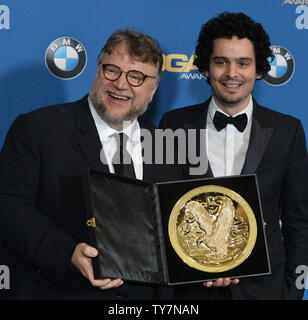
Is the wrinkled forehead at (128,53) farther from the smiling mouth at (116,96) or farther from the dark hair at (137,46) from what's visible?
the smiling mouth at (116,96)

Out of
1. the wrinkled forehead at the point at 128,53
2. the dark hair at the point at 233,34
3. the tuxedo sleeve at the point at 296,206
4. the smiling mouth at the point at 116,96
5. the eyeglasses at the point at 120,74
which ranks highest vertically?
the dark hair at the point at 233,34

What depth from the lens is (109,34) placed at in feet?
8.82

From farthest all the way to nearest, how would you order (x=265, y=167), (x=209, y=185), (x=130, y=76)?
(x=265, y=167)
(x=130, y=76)
(x=209, y=185)

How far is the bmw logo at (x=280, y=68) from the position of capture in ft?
9.30

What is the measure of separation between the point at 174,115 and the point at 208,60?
13.1 inches

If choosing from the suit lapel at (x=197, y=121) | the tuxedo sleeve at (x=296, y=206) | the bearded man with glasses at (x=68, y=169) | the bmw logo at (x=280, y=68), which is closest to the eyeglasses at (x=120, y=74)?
the bearded man with glasses at (x=68, y=169)

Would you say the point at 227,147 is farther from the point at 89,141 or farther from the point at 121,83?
the point at 89,141

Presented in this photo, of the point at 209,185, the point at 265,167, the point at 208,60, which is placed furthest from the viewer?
the point at 208,60

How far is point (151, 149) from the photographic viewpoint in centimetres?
223

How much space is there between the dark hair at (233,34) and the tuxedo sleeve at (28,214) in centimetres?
105

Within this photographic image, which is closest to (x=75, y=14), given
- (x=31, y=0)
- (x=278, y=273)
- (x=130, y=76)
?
(x=31, y=0)

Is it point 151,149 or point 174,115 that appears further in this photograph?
point 174,115
